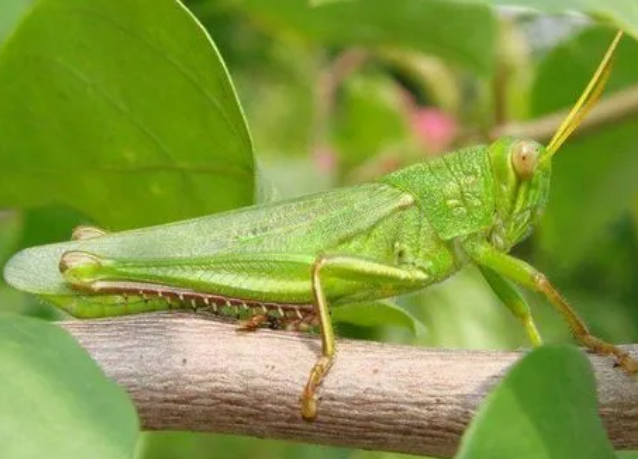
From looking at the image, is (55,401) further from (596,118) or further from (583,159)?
(583,159)

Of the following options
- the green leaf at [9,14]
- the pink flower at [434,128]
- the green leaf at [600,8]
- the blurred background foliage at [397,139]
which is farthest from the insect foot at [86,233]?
the pink flower at [434,128]

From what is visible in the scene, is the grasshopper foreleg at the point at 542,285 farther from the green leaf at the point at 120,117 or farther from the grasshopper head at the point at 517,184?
the green leaf at the point at 120,117

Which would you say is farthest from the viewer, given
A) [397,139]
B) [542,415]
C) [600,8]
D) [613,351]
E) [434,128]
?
[397,139]

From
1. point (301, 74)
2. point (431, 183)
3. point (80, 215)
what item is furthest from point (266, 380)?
point (301, 74)

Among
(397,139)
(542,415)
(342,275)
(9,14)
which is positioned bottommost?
(542,415)

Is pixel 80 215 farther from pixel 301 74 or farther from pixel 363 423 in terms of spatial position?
pixel 301 74

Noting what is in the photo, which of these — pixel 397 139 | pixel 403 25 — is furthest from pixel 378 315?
pixel 397 139

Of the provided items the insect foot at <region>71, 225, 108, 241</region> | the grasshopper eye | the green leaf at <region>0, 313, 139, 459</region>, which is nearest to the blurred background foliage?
the insect foot at <region>71, 225, 108, 241</region>
